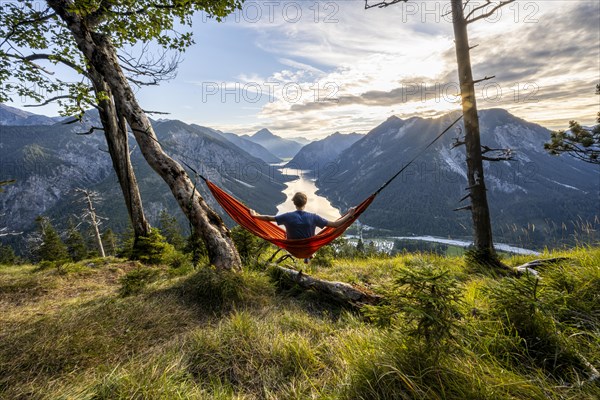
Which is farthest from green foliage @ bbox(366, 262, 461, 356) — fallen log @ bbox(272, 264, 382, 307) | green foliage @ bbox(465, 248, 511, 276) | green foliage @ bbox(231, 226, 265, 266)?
green foliage @ bbox(231, 226, 265, 266)

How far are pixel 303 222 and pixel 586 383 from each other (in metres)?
3.84

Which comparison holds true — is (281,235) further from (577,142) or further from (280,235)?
(577,142)

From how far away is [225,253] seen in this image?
4367mm

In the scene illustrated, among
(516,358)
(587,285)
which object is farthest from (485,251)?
(516,358)

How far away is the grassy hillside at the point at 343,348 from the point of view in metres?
1.63

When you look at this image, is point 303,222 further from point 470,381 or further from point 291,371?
point 470,381

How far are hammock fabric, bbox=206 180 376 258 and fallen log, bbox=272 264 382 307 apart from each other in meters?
0.44

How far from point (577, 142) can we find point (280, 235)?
978cm

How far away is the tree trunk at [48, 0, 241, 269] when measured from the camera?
14.9ft

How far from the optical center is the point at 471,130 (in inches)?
220

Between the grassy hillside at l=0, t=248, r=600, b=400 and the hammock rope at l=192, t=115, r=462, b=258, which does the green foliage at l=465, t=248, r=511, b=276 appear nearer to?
the grassy hillside at l=0, t=248, r=600, b=400

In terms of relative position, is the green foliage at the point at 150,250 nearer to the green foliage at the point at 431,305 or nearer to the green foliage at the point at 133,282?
the green foliage at the point at 133,282

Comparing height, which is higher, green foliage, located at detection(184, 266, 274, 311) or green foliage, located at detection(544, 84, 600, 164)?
green foliage, located at detection(544, 84, 600, 164)

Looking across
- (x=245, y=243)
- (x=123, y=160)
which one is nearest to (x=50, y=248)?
(x=123, y=160)
